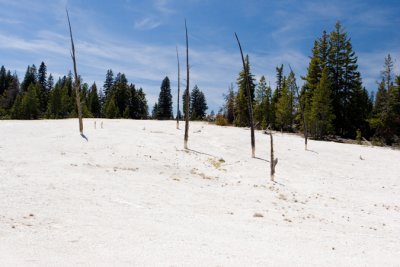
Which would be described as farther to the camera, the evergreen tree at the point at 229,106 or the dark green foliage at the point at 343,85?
the evergreen tree at the point at 229,106

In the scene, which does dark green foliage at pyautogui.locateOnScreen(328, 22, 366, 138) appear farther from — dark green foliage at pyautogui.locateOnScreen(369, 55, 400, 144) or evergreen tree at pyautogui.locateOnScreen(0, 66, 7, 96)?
evergreen tree at pyautogui.locateOnScreen(0, 66, 7, 96)

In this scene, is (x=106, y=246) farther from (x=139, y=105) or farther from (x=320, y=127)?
(x=139, y=105)

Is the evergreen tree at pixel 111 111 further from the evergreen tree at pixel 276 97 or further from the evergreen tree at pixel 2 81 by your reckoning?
the evergreen tree at pixel 2 81

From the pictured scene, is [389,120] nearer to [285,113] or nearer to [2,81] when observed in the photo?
[285,113]

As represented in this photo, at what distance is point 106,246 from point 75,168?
34.4 ft

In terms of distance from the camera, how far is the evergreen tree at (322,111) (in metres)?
44.7

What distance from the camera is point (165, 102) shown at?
94.6 metres

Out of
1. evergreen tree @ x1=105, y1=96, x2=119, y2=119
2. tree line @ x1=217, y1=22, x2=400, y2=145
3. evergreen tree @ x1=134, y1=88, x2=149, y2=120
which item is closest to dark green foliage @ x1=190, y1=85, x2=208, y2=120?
evergreen tree @ x1=134, y1=88, x2=149, y2=120

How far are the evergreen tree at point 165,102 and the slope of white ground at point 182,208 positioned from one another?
65.1 m

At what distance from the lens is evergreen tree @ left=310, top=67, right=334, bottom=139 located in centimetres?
4469

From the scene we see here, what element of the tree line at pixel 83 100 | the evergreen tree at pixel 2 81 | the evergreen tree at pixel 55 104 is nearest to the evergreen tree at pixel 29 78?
the tree line at pixel 83 100

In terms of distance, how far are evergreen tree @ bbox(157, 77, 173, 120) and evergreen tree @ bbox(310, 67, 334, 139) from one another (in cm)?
5445

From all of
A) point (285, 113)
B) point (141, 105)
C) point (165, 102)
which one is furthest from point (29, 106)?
point (285, 113)

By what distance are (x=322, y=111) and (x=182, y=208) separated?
3653 cm
